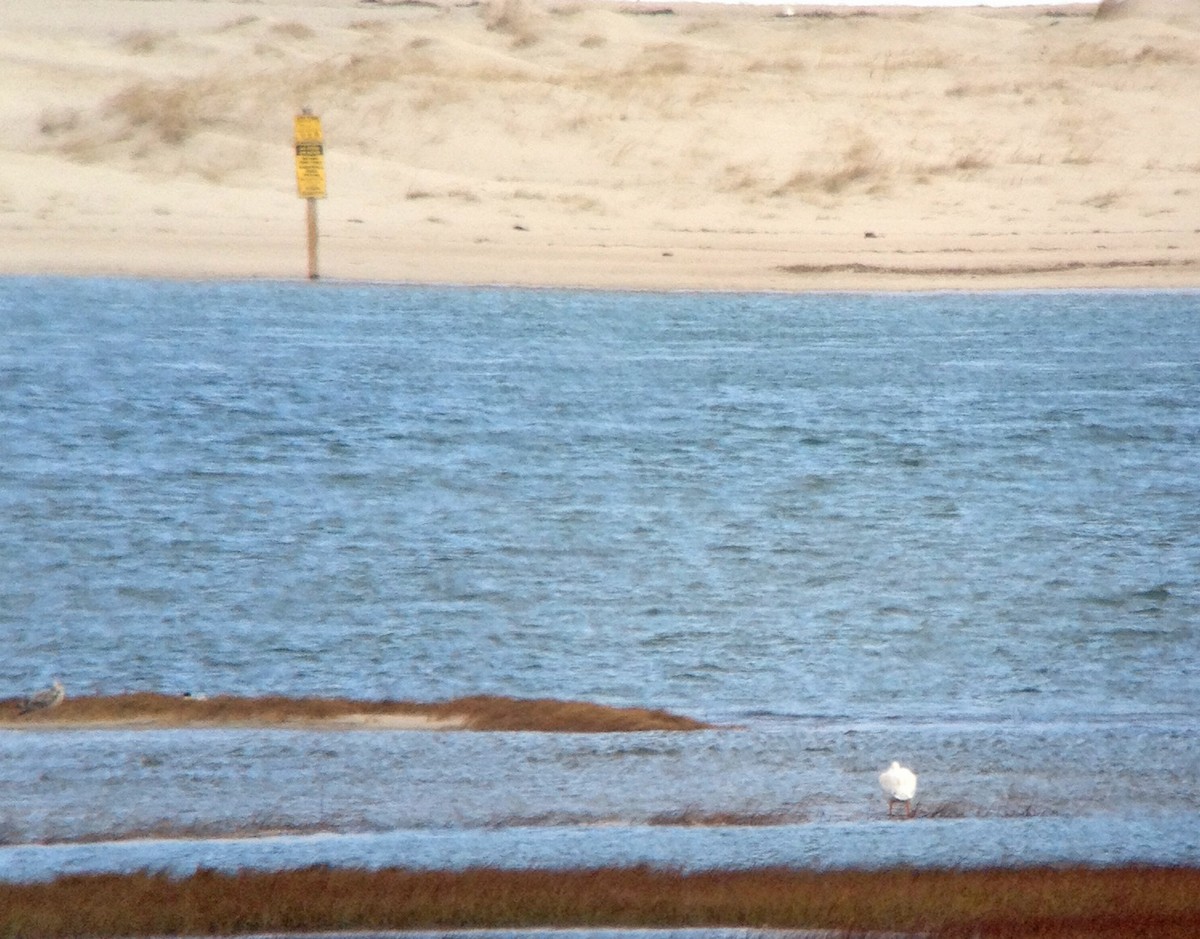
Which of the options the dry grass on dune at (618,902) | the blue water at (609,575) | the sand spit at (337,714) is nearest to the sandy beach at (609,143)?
the blue water at (609,575)

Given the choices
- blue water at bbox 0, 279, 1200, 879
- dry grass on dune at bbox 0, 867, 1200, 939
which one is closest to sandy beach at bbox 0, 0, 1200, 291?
blue water at bbox 0, 279, 1200, 879

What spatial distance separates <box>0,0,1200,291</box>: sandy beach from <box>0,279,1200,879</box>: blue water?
2.83m

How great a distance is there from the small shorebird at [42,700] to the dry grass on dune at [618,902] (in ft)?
5.26

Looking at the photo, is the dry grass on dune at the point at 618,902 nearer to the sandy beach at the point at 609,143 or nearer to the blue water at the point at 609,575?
the blue water at the point at 609,575

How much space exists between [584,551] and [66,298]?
28.4 ft

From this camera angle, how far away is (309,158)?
12.8 metres

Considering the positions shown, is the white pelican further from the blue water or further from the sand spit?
the sand spit

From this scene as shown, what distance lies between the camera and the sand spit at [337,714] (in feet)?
10.6

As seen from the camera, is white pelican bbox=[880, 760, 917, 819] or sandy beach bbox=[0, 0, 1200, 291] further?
sandy beach bbox=[0, 0, 1200, 291]

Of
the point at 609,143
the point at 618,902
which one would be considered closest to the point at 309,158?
the point at 609,143

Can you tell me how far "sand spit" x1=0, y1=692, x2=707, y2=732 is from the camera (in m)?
3.23

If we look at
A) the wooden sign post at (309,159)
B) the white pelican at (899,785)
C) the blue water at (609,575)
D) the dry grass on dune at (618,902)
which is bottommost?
the blue water at (609,575)

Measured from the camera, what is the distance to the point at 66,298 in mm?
12797

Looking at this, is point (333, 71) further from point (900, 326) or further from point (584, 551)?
point (584, 551)
